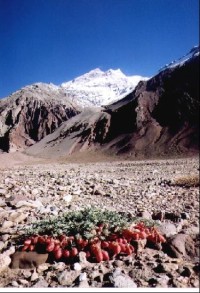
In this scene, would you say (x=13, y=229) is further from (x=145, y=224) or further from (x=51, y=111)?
(x=51, y=111)

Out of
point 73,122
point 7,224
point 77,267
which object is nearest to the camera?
point 77,267

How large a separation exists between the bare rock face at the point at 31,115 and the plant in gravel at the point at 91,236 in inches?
2209

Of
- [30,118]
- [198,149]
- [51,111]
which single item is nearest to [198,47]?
[198,149]

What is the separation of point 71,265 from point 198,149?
64.6 inches

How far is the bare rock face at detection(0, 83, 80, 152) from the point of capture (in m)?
62.2

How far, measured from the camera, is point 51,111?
66.4m

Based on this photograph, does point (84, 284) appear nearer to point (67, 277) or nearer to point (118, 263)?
point (67, 277)

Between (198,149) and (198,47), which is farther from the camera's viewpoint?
(198,149)

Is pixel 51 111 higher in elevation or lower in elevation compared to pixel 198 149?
higher

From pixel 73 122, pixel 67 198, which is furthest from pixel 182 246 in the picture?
pixel 73 122

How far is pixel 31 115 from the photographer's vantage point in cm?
6881

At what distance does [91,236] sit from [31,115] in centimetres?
6656

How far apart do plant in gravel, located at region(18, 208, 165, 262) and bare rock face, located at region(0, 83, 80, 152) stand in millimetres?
56097

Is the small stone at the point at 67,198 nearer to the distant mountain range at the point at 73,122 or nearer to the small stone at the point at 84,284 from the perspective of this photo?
the small stone at the point at 84,284
